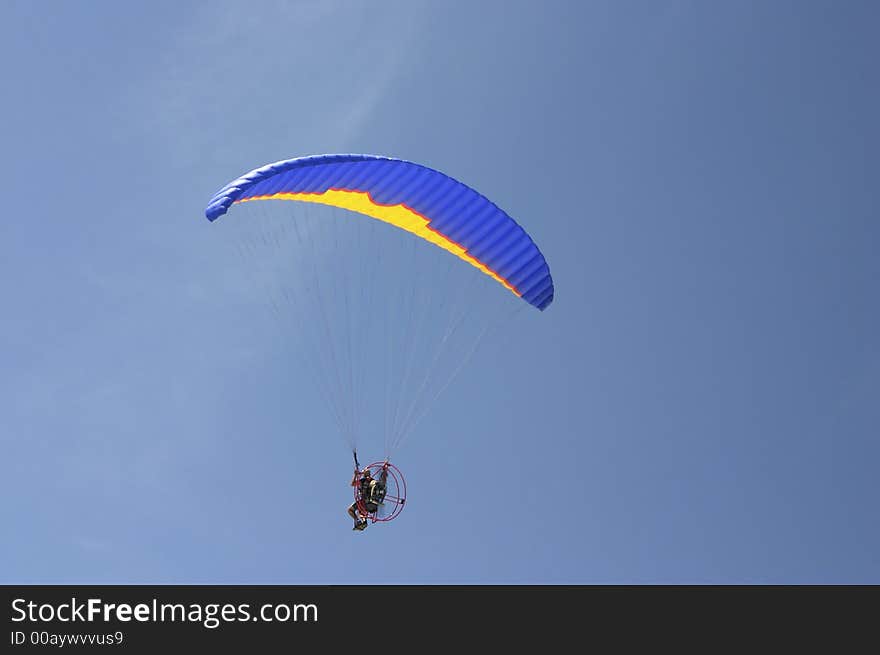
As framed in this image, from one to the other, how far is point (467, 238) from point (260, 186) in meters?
5.22

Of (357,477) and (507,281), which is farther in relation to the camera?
(507,281)

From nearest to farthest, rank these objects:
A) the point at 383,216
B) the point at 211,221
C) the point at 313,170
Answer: the point at 211,221 < the point at 313,170 < the point at 383,216

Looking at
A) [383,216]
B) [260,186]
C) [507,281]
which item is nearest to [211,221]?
[260,186]

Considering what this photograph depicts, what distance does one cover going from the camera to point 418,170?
25.7m

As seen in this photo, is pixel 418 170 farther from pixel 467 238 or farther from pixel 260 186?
pixel 260 186

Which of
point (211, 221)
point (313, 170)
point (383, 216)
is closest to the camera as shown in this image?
point (211, 221)
